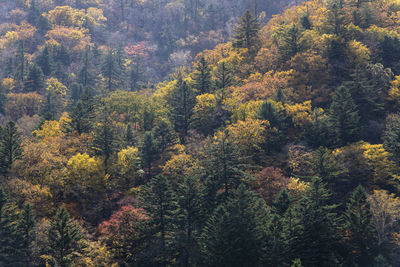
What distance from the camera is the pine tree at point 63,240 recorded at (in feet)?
161

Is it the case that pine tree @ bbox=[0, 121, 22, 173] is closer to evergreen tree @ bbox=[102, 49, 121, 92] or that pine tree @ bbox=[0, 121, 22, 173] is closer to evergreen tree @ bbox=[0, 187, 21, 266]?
evergreen tree @ bbox=[0, 187, 21, 266]

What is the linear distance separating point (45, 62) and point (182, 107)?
66.7 metres

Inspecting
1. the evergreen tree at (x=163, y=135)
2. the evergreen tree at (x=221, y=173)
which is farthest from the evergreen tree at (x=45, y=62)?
the evergreen tree at (x=221, y=173)

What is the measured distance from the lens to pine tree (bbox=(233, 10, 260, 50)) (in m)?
99.6

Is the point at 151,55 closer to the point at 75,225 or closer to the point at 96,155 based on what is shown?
the point at 96,155

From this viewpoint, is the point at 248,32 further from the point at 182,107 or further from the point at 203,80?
the point at 182,107

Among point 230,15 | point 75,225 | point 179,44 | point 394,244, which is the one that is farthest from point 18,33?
point 394,244

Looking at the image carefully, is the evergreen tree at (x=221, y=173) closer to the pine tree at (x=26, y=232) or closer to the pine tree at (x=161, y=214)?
the pine tree at (x=161, y=214)

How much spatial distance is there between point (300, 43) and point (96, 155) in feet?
160

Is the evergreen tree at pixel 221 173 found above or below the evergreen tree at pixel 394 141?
below

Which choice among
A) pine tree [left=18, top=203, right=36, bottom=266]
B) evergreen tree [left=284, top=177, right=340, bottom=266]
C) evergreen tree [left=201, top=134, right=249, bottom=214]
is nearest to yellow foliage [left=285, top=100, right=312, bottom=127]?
evergreen tree [left=201, top=134, right=249, bottom=214]

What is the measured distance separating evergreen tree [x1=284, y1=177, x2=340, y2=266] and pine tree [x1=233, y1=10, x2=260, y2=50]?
5465cm

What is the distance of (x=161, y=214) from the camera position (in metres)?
55.9

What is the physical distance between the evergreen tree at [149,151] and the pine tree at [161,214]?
1181cm
